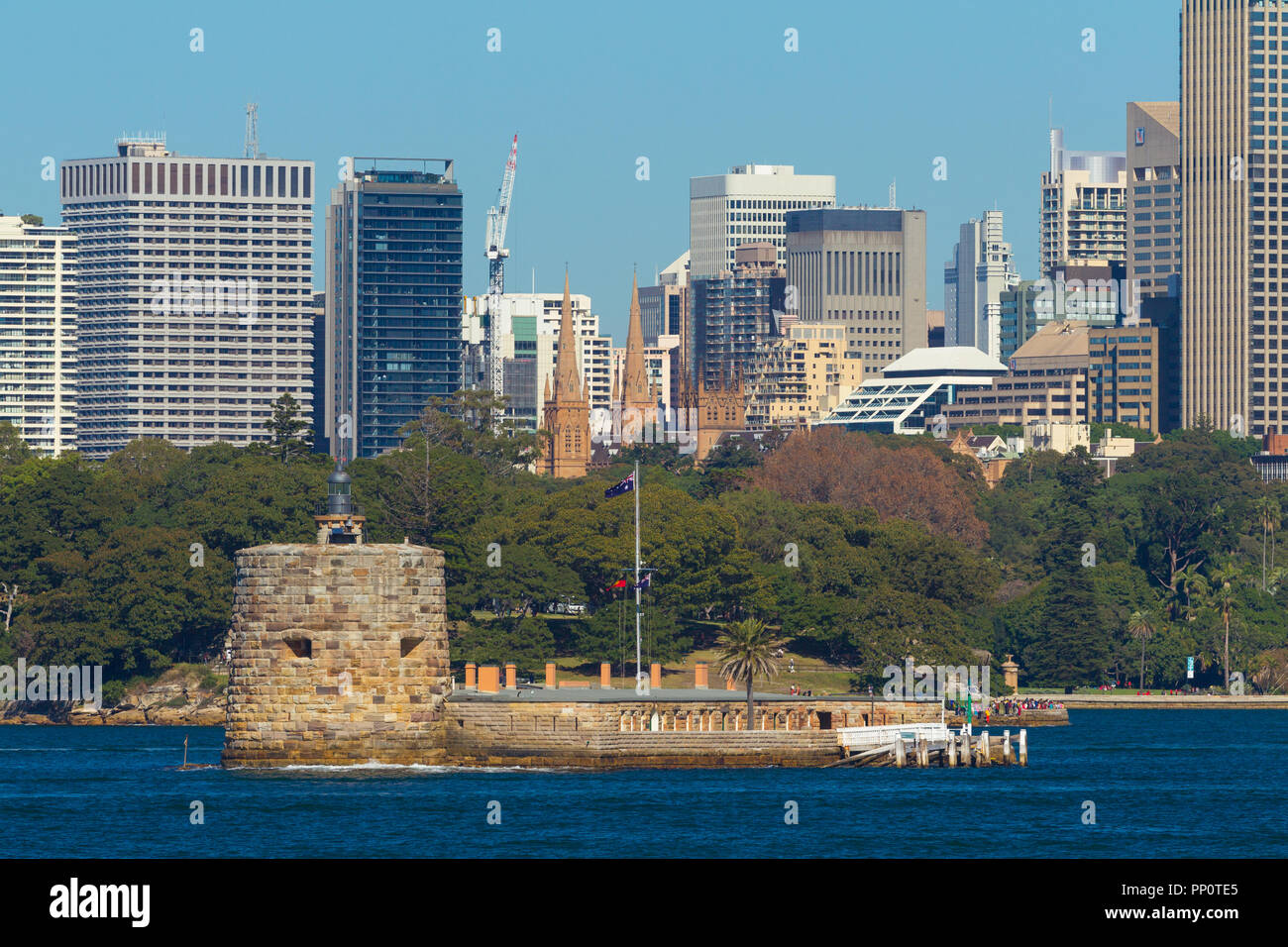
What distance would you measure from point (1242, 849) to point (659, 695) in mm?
26401

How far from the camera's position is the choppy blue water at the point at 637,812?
59.8 m

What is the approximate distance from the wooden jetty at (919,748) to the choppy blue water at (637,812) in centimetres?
109

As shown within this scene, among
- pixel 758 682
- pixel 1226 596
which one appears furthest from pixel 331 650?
pixel 1226 596

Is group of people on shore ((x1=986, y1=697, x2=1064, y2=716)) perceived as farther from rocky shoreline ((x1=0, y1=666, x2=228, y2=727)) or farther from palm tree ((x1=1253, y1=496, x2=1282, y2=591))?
palm tree ((x1=1253, y1=496, x2=1282, y2=591))

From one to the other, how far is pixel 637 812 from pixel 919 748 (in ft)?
69.5

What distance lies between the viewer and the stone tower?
235 ft

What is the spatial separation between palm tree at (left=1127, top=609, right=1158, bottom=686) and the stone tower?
9259 centimetres

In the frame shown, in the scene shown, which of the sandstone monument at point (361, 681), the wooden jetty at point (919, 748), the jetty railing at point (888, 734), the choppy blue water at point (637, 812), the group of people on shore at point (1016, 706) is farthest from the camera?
the group of people on shore at point (1016, 706)

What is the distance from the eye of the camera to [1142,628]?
520 feet

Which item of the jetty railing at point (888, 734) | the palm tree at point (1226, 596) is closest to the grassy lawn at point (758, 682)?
the palm tree at point (1226, 596)

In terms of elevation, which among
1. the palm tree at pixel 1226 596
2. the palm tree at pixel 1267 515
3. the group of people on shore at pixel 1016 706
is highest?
the palm tree at pixel 1267 515

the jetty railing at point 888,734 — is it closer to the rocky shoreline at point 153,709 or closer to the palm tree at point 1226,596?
the rocky shoreline at point 153,709
